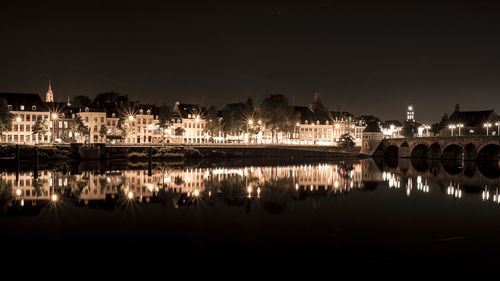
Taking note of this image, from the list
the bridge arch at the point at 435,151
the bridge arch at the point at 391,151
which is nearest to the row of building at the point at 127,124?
the bridge arch at the point at 391,151

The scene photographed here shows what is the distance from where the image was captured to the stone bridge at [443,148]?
254 ft

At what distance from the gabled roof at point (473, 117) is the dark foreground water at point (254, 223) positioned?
3345 inches

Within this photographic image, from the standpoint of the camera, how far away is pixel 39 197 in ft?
95.4

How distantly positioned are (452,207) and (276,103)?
7571 centimetres

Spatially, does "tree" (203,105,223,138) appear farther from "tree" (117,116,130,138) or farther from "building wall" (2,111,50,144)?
"building wall" (2,111,50,144)

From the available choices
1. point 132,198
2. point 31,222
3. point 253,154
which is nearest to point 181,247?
point 31,222

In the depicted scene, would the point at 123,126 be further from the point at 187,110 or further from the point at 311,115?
the point at 311,115

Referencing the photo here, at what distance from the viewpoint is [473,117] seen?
115m

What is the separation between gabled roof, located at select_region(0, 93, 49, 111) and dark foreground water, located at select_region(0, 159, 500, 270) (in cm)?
6519

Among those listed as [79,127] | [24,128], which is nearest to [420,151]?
[79,127]

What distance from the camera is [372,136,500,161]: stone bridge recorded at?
77.6 m

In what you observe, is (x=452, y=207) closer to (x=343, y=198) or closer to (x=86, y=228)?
(x=343, y=198)

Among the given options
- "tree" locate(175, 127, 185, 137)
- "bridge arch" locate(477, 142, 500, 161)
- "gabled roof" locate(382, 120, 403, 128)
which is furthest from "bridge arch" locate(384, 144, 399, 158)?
"gabled roof" locate(382, 120, 403, 128)

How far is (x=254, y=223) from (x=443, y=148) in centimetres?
7545
